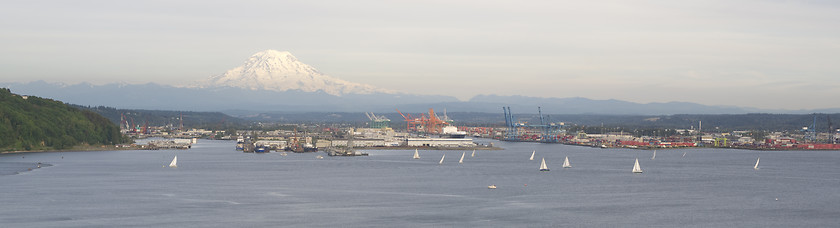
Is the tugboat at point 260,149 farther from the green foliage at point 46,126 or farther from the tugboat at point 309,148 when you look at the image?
the green foliage at point 46,126

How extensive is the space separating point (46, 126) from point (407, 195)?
1835 inches

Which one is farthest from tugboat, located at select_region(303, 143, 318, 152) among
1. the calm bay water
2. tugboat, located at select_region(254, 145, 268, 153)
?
the calm bay water

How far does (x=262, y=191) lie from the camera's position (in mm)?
40688

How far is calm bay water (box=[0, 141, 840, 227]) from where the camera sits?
31844 mm

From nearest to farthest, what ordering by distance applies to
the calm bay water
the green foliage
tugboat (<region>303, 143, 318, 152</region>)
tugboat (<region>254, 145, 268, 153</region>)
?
the calm bay water
the green foliage
tugboat (<region>254, 145, 268, 153</region>)
tugboat (<region>303, 143, 318, 152</region>)

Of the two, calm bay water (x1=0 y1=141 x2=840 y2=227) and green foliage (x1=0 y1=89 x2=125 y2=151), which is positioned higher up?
green foliage (x1=0 y1=89 x2=125 y2=151)

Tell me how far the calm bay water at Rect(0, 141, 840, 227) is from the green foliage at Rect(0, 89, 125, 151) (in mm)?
13411

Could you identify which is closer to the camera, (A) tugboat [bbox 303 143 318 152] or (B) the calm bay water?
(B) the calm bay water

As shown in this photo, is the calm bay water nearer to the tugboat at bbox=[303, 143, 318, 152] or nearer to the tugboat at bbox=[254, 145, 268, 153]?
the tugboat at bbox=[254, 145, 268, 153]

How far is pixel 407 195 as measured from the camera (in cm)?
3925

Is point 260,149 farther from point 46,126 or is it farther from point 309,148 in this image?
point 46,126

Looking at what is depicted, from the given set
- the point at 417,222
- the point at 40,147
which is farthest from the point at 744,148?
the point at 417,222

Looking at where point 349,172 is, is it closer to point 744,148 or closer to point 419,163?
point 419,163

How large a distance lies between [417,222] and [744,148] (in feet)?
243
